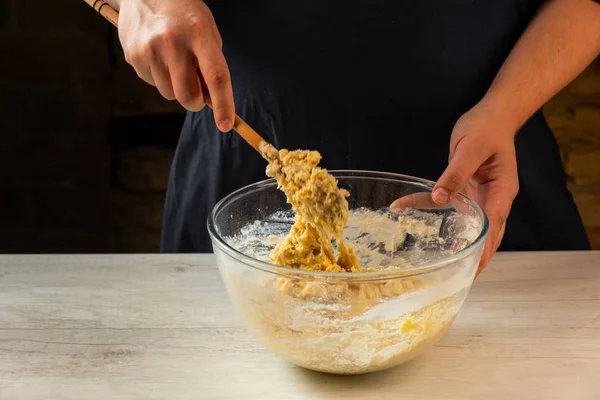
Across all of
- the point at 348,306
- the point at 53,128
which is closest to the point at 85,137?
the point at 53,128

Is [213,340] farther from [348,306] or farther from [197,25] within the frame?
[197,25]

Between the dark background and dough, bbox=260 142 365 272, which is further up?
dough, bbox=260 142 365 272

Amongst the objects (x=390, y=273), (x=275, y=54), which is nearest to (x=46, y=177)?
(x=275, y=54)

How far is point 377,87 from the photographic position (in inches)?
47.0

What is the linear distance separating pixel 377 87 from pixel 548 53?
29 cm

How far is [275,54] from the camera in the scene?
119cm

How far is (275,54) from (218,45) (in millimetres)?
330

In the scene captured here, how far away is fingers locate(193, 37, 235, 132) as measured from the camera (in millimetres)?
839

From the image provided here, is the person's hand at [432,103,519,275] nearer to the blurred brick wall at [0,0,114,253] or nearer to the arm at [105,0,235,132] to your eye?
the arm at [105,0,235,132]

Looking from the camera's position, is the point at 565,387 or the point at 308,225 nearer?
the point at 565,387

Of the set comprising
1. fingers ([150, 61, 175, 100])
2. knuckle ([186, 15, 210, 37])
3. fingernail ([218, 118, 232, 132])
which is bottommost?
fingernail ([218, 118, 232, 132])

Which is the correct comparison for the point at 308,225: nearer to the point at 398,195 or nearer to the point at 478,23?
the point at 398,195

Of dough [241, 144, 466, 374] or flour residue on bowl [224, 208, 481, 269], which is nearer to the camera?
dough [241, 144, 466, 374]

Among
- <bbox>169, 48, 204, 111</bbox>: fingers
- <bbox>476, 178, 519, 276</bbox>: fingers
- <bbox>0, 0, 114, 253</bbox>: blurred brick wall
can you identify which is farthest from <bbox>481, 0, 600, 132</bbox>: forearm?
<bbox>0, 0, 114, 253</bbox>: blurred brick wall
